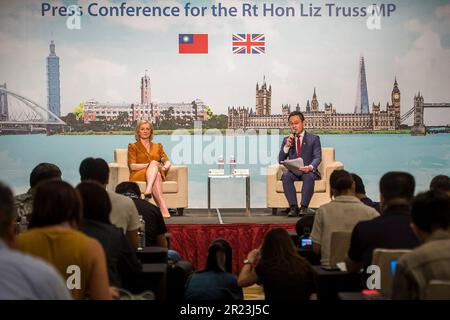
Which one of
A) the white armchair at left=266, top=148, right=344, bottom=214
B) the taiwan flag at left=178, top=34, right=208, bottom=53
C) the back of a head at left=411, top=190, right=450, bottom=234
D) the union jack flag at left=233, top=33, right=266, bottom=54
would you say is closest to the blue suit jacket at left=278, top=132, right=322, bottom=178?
the white armchair at left=266, top=148, right=344, bottom=214

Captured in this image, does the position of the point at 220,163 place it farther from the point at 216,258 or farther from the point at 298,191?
the point at 216,258

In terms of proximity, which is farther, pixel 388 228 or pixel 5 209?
pixel 388 228

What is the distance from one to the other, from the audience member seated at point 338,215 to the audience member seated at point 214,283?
61 cm

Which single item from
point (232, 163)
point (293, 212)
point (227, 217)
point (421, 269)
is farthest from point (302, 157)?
point (421, 269)

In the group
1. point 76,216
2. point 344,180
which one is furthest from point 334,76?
point 76,216

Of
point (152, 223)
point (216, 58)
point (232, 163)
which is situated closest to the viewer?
point (152, 223)

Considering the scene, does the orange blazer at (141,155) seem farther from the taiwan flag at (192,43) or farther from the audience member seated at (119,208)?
the audience member seated at (119,208)

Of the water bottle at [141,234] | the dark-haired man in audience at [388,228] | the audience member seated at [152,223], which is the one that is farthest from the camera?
the audience member seated at [152,223]

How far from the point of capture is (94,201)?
→ 337 centimetres

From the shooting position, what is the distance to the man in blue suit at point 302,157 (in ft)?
26.8

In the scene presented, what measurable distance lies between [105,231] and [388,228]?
1282mm

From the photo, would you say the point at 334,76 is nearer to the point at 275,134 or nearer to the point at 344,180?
the point at 275,134

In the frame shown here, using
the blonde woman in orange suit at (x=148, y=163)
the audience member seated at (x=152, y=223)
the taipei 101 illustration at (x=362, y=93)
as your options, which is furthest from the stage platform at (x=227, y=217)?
the audience member seated at (x=152, y=223)

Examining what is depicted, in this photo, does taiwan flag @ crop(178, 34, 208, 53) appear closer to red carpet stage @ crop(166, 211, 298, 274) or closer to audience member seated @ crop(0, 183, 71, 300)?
red carpet stage @ crop(166, 211, 298, 274)
